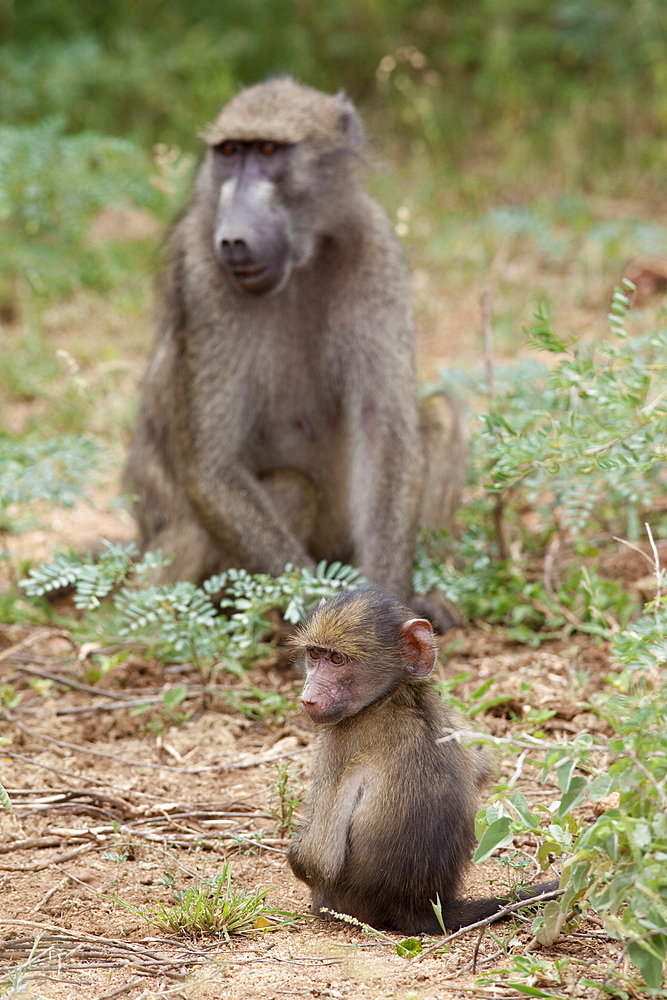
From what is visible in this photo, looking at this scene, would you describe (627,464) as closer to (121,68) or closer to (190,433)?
(190,433)

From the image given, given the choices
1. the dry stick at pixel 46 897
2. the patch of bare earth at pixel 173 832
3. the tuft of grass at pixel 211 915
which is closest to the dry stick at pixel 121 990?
the patch of bare earth at pixel 173 832

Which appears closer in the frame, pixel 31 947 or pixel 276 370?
pixel 31 947

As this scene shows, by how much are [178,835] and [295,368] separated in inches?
69.6

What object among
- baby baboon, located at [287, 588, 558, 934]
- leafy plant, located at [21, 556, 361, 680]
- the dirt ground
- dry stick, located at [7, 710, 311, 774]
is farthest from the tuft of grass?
leafy plant, located at [21, 556, 361, 680]

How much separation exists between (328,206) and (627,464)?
180 centimetres

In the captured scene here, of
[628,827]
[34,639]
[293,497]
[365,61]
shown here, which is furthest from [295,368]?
[365,61]

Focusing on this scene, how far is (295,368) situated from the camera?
13.5 ft

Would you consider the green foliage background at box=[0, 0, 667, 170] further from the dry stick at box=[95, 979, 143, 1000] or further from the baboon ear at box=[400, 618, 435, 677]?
the dry stick at box=[95, 979, 143, 1000]

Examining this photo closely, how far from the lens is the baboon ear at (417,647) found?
252cm

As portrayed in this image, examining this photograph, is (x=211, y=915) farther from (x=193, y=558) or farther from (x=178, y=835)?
(x=193, y=558)

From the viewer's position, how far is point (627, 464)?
265 cm

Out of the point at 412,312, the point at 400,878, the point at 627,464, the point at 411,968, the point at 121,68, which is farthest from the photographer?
the point at 121,68

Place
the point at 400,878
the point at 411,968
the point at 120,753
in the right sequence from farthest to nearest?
1. the point at 120,753
2. the point at 400,878
3. the point at 411,968

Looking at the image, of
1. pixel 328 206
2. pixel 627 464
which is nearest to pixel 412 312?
pixel 328 206
